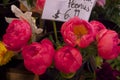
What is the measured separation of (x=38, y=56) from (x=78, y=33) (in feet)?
0.32

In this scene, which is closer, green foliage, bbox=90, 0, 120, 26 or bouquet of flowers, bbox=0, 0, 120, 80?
bouquet of flowers, bbox=0, 0, 120, 80

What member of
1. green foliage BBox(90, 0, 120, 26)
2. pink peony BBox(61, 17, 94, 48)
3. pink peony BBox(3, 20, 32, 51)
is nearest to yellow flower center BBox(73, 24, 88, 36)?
pink peony BBox(61, 17, 94, 48)

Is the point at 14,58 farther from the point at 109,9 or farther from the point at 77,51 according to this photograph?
the point at 109,9

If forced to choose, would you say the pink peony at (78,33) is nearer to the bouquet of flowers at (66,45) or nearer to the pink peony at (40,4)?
the bouquet of flowers at (66,45)

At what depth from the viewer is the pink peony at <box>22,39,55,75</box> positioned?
559 mm

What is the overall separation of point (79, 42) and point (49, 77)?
144mm

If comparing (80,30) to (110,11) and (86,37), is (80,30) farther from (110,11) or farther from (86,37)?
(110,11)

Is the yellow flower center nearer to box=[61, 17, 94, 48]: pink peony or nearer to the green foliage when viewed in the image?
box=[61, 17, 94, 48]: pink peony

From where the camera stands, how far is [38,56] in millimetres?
556

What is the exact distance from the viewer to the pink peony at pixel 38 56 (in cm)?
56

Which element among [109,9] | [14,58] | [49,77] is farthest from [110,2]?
[49,77]

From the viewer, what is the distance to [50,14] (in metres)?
0.68

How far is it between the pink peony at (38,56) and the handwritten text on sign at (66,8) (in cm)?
12

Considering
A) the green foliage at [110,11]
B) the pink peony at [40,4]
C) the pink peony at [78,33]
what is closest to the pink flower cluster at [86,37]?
the pink peony at [78,33]
